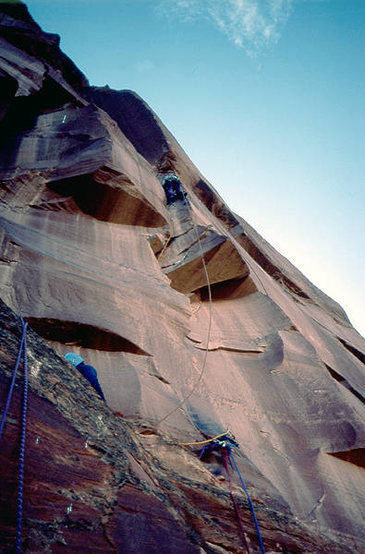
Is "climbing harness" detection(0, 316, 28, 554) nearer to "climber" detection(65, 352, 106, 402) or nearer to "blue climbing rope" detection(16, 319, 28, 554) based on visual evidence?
"blue climbing rope" detection(16, 319, 28, 554)

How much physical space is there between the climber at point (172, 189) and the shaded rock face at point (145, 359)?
0.21 m

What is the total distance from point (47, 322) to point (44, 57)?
924 centimetres

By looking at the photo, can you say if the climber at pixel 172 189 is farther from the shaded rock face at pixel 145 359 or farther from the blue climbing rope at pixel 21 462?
the blue climbing rope at pixel 21 462

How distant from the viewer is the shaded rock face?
204 centimetres

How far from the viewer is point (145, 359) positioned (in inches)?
185

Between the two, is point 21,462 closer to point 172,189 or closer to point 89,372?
point 89,372

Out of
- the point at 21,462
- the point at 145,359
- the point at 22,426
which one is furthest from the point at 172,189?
the point at 21,462

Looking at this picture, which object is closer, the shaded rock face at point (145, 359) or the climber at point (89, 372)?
the shaded rock face at point (145, 359)

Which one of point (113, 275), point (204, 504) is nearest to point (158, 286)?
point (113, 275)

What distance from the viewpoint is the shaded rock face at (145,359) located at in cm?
204

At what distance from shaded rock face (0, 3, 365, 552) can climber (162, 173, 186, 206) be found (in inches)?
8.3

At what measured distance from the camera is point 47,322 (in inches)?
168

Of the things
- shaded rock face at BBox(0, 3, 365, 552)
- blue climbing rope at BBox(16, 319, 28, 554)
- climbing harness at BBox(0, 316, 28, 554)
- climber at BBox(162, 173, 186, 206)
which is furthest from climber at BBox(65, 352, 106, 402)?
climber at BBox(162, 173, 186, 206)

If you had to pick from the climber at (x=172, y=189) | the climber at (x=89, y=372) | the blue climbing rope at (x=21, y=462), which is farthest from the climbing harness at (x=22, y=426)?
the climber at (x=172, y=189)
